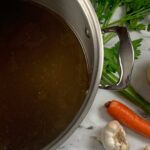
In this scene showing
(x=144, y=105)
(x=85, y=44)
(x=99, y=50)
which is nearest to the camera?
(x=99, y=50)

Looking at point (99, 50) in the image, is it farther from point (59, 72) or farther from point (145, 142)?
point (145, 142)

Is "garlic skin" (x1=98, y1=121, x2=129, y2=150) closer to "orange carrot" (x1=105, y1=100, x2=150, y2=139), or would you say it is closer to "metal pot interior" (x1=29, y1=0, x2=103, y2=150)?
"orange carrot" (x1=105, y1=100, x2=150, y2=139)

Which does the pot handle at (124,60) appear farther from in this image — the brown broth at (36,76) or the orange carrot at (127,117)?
the orange carrot at (127,117)

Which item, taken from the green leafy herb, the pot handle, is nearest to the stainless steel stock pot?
the pot handle

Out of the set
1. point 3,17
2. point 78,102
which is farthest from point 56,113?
point 3,17

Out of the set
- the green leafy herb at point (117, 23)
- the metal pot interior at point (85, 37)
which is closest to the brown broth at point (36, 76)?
the metal pot interior at point (85, 37)

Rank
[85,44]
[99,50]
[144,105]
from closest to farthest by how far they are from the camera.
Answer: [99,50] < [85,44] < [144,105]
